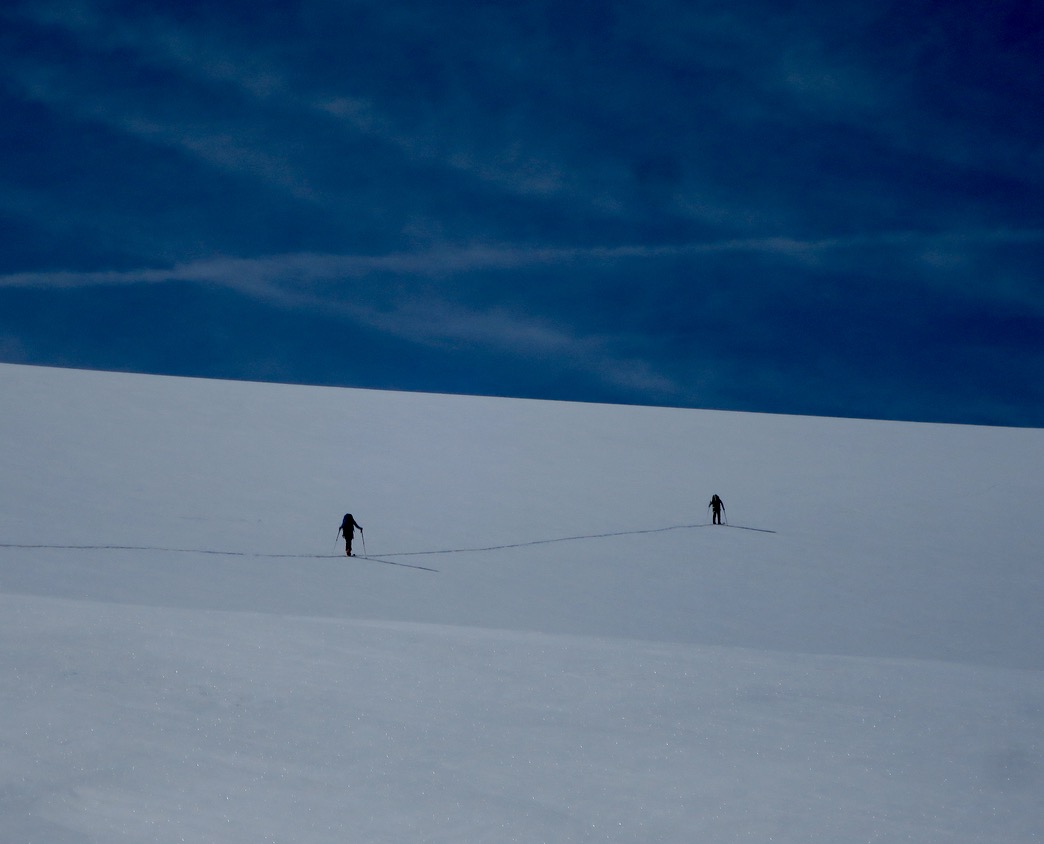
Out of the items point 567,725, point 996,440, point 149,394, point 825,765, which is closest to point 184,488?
point 149,394

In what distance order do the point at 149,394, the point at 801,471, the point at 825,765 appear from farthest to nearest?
the point at 149,394 → the point at 801,471 → the point at 825,765

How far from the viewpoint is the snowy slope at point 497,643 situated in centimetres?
382

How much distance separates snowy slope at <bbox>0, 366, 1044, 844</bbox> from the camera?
3820 millimetres

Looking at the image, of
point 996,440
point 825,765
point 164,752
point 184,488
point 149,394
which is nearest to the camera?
point 164,752

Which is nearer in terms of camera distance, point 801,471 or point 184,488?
point 184,488

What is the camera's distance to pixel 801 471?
61.9 ft

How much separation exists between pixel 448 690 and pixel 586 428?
18.6 metres

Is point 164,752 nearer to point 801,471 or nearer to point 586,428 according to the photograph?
point 801,471

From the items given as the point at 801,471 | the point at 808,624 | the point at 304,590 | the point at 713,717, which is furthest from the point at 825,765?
the point at 801,471

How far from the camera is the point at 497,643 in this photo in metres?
6.08

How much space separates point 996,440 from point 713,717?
79.9 feet

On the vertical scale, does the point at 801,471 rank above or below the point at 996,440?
below

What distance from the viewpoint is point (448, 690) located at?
16.4 feet

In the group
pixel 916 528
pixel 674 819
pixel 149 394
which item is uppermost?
pixel 149 394
